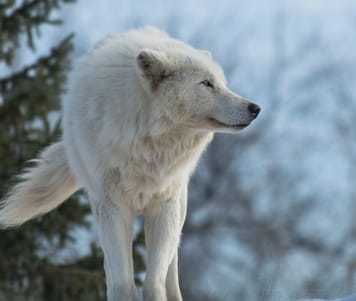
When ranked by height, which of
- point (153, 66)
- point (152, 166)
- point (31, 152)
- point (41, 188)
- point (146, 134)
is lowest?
Result: point (31, 152)

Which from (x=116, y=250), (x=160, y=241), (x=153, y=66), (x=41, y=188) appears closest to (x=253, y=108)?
(x=153, y=66)

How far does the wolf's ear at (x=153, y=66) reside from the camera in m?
7.04

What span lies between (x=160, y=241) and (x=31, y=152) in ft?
24.1

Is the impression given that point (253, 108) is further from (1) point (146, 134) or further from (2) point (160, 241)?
(2) point (160, 241)

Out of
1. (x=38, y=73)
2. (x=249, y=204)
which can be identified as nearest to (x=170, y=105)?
(x=38, y=73)

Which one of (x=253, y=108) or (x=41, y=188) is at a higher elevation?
(x=253, y=108)

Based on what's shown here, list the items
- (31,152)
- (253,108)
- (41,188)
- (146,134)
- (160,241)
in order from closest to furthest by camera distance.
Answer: (253,108) < (146,134) < (160,241) < (41,188) < (31,152)

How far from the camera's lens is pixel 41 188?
853cm

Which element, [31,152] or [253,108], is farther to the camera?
[31,152]

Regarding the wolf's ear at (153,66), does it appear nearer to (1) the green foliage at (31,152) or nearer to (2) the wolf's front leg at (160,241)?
(2) the wolf's front leg at (160,241)

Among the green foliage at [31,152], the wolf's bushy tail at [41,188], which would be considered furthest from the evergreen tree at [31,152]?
the wolf's bushy tail at [41,188]

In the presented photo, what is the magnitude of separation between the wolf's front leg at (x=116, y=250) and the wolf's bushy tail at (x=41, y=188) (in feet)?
4.03

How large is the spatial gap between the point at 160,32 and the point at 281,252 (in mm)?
19695

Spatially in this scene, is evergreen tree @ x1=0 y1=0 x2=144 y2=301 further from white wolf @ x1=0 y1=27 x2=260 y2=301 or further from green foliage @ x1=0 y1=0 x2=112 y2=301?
white wolf @ x1=0 y1=27 x2=260 y2=301
